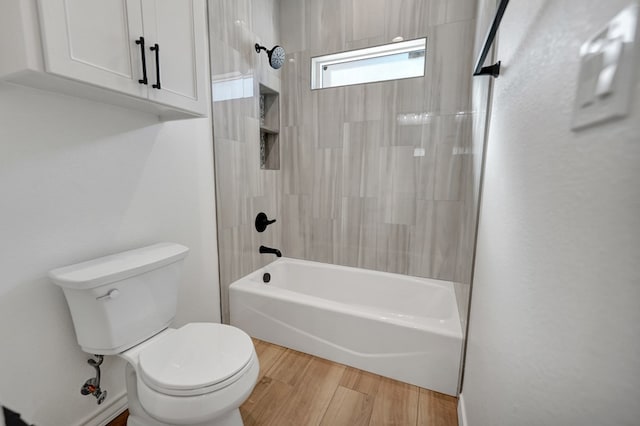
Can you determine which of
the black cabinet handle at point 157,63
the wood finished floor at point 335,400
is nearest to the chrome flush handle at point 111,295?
the wood finished floor at point 335,400

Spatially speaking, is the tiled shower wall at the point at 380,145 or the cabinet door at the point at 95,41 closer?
the cabinet door at the point at 95,41

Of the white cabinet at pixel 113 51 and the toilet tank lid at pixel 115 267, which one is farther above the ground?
the white cabinet at pixel 113 51

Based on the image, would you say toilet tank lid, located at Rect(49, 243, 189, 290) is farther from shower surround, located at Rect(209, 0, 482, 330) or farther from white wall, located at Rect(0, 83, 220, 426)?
shower surround, located at Rect(209, 0, 482, 330)

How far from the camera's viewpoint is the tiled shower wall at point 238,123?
179 centimetres

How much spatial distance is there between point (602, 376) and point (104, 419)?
1852 millimetres

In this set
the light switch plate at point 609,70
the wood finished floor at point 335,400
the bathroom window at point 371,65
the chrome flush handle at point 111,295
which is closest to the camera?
the light switch plate at point 609,70

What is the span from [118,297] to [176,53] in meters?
1.09

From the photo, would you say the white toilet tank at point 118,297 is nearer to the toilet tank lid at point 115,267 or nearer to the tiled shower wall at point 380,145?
the toilet tank lid at point 115,267

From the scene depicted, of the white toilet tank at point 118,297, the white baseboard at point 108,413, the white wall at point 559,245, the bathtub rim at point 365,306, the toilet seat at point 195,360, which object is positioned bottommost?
the white baseboard at point 108,413

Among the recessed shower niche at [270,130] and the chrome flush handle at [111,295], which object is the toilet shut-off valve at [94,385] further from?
the recessed shower niche at [270,130]

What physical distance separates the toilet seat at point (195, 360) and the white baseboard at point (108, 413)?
1.56 ft

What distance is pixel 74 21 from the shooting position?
2.67 ft

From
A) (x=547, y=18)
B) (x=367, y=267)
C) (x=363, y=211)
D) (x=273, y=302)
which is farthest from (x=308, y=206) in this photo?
(x=547, y=18)

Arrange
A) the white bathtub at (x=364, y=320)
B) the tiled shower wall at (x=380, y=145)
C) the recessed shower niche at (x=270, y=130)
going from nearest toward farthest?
1. the white bathtub at (x=364, y=320)
2. the tiled shower wall at (x=380, y=145)
3. the recessed shower niche at (x=270, y=130)
